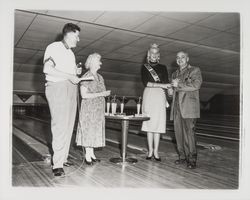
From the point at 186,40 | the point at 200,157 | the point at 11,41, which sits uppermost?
the point at 186,40

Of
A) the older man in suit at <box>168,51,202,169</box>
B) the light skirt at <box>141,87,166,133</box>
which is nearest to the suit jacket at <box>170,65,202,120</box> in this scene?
the older man in suit at <box>168,51,202,169</box>

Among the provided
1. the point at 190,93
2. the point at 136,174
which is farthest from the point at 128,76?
the point at 136,174

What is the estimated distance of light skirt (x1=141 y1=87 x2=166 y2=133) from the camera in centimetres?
328

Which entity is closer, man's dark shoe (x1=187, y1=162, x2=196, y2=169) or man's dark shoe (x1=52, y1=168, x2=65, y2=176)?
man's dark shoe (x1=52, y1=168, x2=65, y2=176)

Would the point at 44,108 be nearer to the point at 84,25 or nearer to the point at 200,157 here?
the point at 84,25

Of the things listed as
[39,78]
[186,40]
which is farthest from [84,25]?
[39,78]

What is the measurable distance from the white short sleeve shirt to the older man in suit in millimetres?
1235

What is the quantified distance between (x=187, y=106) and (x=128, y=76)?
378 inches

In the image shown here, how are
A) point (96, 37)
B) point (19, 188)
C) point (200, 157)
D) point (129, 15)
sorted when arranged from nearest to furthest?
point (19, 188) < point (200, 157) < point (129, 15) < point (96, 37)

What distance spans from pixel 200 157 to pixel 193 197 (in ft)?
5.40

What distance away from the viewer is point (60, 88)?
8.19 feet

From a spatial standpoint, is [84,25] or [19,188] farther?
[84,25]

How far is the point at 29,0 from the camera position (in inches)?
90.7

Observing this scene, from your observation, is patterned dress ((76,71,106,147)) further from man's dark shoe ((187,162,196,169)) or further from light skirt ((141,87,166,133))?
man's dark shoe ((187,162,196,169))
